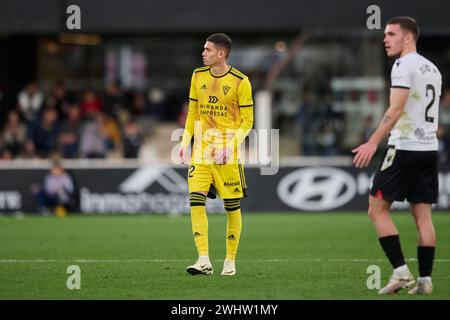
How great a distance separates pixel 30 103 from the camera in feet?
82.7

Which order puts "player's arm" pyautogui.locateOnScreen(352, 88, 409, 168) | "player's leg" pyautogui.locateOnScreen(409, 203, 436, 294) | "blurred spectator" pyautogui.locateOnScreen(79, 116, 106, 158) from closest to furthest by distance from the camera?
"player's arm" pyautogui.locateOnScreen(352, 88, 409, 168), "player's leg" pyautogui.locateOnScreen(409, 203, 436, 294), "blurred spectator" pyautogui.locateOnScreen(79, 116, 106, 158)

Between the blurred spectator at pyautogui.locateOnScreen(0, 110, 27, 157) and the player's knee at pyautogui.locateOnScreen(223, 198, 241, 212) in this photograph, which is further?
the blurred spectator at pyautogui.locateOnScreen(0, 110, 27, 157)

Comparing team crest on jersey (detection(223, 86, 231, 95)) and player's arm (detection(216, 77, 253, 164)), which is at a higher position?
team crest on jersey (detection(223, 86, 231, 95))

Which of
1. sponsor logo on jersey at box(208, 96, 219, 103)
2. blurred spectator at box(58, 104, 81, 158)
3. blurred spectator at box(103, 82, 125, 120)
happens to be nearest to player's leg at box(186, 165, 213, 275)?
sponsor logo on jersey at box(208, 96, 219, 103)

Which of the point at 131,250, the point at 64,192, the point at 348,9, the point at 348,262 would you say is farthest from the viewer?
the point at 348,9

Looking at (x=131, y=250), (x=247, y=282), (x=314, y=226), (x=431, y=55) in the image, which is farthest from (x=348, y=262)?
(x=431, y=55)

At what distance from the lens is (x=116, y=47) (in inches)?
1173

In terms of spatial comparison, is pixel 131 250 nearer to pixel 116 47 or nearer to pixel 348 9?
pixel 348 9

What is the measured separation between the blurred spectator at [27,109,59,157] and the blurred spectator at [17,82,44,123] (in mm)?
880

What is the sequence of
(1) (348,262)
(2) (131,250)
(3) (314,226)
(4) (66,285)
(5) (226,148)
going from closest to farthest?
(4) (66,285), (5) (226,148), (1) (348,262), (2) (131,250), (3) (314,226)

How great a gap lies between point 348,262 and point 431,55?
17.7 meters

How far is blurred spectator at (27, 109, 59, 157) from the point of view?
23.6 meters

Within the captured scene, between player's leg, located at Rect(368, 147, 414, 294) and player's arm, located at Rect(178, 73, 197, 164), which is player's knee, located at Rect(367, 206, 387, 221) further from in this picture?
player's arm, located at Rect(178, 73, 197, 164)

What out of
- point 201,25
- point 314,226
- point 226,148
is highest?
point 201,25
